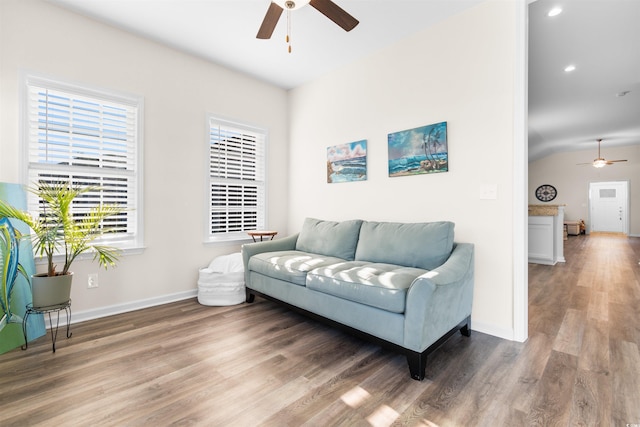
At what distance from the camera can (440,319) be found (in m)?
1.97

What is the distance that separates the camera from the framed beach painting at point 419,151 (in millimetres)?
2773

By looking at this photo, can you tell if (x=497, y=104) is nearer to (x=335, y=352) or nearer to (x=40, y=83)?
(x=335, y=352)

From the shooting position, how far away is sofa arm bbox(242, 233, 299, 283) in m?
3.25

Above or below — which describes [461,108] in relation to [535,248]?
above

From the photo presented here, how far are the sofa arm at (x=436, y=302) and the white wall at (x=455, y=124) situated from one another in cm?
40

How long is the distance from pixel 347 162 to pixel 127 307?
2.86 meters

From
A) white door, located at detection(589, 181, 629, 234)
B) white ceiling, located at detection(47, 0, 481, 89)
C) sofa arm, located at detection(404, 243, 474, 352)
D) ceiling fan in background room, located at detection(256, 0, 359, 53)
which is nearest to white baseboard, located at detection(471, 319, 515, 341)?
sofa arm, located at detection(404, 243, 474, 352)

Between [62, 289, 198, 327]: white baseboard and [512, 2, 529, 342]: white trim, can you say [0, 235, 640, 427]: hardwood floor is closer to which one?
[62, 289, 198, 327]: white baseboard

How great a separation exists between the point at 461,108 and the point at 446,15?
880mm

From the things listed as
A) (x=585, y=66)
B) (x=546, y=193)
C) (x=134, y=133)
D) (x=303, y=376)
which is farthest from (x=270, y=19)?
(x=546, y=193)

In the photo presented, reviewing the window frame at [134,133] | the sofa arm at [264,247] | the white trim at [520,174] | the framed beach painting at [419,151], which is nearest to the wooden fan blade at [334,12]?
the framed beach painting at [419,151]

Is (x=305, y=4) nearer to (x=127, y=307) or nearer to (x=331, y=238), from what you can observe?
(x=331, y=238)

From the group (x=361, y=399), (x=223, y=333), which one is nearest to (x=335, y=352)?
(x=361, y=399)

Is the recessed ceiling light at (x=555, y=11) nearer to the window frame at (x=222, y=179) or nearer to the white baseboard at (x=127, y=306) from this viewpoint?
the window frame at (x=222, y=179)
